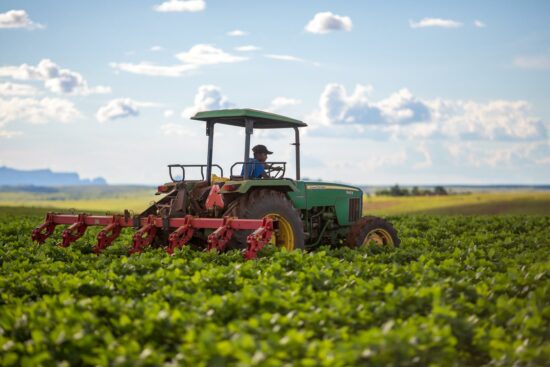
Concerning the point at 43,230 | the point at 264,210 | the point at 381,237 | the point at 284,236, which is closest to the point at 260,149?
the point at 264,210

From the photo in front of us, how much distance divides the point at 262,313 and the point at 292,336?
126 centimetres

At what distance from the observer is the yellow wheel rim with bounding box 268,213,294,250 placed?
1078 cm

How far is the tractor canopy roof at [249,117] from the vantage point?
35.1 ft

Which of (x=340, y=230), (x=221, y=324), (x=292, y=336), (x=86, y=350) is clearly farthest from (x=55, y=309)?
(x=340, y=230)

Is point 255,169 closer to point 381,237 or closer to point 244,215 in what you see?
point 244,215

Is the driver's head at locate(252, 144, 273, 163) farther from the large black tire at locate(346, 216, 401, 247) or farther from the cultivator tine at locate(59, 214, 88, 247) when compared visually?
the cultivator tine at locate(59, 214, 88, 247)

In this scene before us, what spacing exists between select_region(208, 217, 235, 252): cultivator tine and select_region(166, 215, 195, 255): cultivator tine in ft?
1.89

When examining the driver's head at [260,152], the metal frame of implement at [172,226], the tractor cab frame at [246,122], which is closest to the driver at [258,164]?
the driver's head at [260,152]

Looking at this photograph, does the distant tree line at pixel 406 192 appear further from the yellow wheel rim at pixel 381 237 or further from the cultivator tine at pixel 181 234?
the cultivator tine at pixel 181 234

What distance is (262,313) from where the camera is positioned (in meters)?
6.44

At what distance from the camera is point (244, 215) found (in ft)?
33.5

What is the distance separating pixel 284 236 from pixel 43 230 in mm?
5081

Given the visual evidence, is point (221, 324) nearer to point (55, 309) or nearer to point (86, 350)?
point (86, 350)

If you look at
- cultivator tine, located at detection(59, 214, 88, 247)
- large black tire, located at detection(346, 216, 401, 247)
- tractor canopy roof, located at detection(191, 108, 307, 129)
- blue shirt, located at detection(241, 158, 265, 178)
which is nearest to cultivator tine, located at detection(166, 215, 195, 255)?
blue shirt, located at detection(241, 158, 265, 178)
